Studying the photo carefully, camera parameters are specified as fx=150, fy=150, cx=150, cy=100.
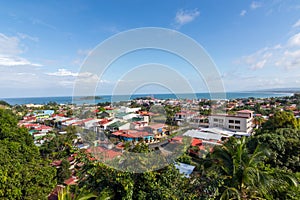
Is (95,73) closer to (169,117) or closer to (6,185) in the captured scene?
(6,185)

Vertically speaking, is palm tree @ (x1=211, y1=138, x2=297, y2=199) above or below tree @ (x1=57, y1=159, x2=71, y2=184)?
above

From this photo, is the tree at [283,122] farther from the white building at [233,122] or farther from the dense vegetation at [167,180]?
the dense vegetation at [167,180]

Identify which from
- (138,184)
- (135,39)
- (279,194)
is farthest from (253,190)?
(135,39)

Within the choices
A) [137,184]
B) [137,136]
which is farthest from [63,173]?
[137,184]

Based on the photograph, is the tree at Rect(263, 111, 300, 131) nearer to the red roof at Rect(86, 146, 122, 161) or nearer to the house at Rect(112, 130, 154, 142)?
the house at Rect(112, 130, 154, 142)

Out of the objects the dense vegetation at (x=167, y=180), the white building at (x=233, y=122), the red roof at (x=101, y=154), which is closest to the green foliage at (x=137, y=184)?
the dense vegetation at (x=167, y=180)

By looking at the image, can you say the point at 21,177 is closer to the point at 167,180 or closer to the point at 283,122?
the point at 167,180

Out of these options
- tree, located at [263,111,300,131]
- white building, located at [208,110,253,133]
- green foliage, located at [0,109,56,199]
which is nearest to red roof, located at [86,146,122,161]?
green foliage, located at [0,109,56,199]
